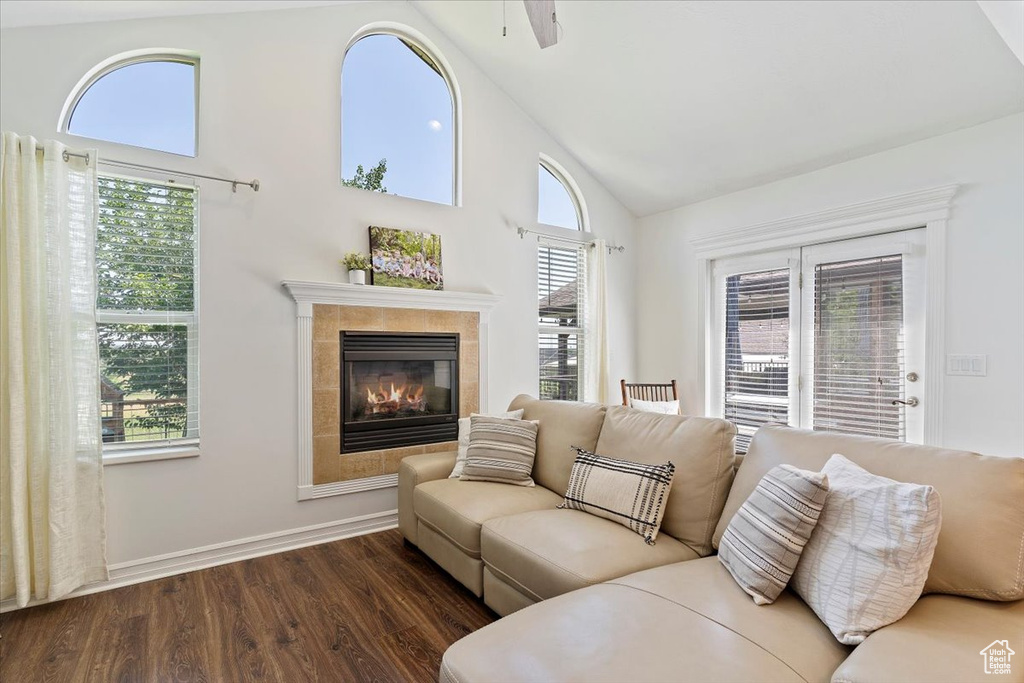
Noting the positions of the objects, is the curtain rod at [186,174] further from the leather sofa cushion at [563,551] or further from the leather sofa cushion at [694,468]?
the leather sofa cushion at [694,468]

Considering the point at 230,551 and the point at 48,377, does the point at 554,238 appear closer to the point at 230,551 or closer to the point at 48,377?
the point at 230,551

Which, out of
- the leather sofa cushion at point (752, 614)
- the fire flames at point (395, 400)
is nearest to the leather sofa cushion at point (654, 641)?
the leather sofa cushion at point (752, 614)

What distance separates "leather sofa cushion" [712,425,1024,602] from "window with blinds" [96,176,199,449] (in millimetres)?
3359

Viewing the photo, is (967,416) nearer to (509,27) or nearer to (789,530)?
(789,530)

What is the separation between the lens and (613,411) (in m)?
2.69

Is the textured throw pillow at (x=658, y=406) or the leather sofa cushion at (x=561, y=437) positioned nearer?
the leather sofa cushion at (x=561, y=437)

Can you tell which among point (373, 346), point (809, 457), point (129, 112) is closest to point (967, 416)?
point (809, 457)

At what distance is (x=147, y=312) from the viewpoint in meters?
2.87

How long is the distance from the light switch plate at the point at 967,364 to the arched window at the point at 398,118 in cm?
350

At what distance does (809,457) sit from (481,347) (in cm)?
264

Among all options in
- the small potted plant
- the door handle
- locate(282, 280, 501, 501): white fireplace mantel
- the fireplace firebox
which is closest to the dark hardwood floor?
locate(282, 280, 501, 501): white fireplace mantel

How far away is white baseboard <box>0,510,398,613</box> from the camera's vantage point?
2.70 meters

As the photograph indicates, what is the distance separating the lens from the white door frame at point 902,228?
10.1 feet

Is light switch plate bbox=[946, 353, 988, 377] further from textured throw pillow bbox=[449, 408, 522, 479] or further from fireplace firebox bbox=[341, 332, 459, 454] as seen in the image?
fireplace firebox bbox=[341, 332, 459, 454]
